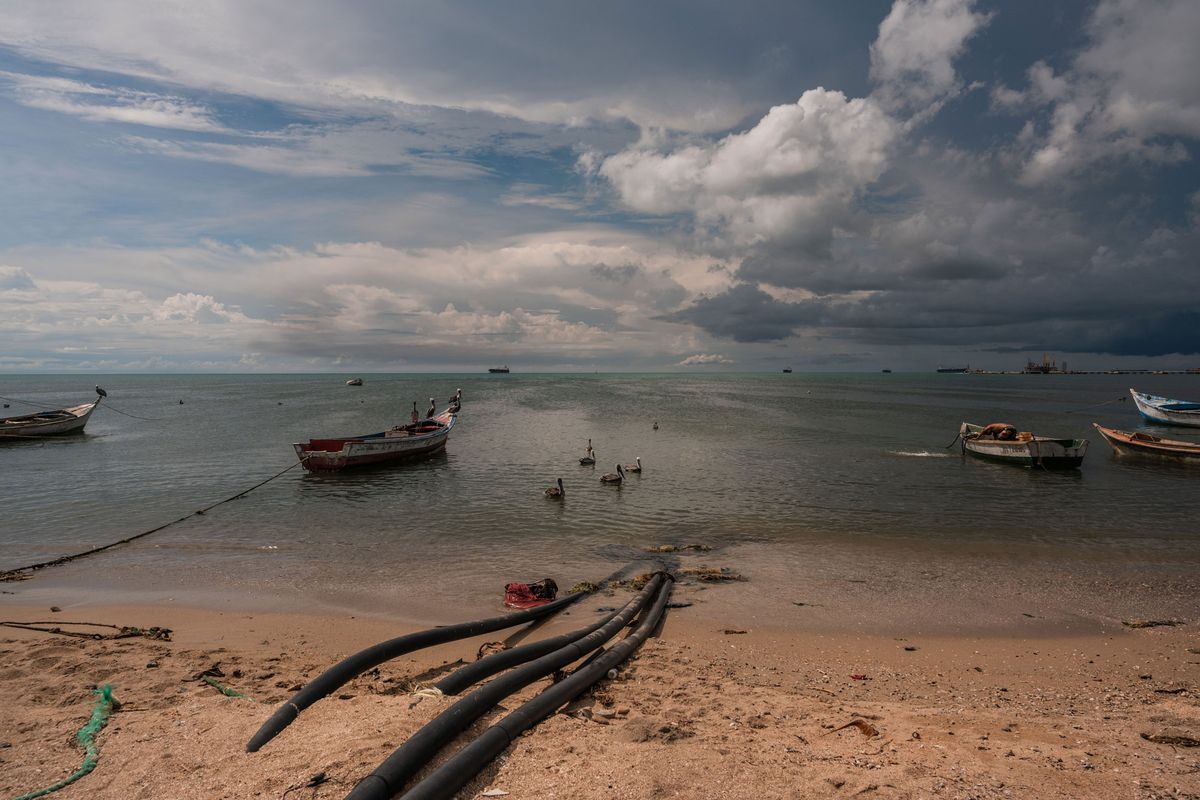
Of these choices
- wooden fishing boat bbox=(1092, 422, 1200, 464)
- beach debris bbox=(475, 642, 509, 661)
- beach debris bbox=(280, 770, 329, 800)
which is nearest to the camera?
beach debris bbox=(280, 770, 329, 800)

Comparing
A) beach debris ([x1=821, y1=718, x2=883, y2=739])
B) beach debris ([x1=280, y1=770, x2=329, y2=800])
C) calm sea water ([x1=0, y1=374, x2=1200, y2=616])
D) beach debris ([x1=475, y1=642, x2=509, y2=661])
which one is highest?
beach debris ([x1=280, y1=770, x2=329, y2=800])

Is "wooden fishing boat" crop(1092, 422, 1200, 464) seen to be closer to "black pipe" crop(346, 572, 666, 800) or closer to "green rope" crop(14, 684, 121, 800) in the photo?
"black pipe" crop(346, 572, 666, 800)

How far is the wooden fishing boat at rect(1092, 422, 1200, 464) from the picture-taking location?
34.4m

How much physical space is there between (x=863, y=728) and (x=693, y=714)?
6.33ft

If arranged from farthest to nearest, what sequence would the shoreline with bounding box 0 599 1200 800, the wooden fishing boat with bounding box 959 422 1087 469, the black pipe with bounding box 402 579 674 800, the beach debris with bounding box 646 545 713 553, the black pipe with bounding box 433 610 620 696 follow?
the wooden fishing boat with bounding box 959 422 1087 469 < the beach debris with bounding box 646 545 713 553 < the black pipe with bounding box 433 610 620 696 < the shoreline with bounding box 0 599 1200 800 < the black pipe with bounding box 402 579 674 800

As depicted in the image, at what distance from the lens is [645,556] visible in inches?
652

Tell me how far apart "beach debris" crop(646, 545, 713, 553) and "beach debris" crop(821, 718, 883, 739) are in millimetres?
10253

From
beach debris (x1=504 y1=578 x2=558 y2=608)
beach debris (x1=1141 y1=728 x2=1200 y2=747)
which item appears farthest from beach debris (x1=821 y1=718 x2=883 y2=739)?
beach debris (x1=504 y1=578 x2=558 y2=608)

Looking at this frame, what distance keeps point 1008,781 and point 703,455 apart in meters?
32.5

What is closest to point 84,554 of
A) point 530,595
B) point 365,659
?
point 530,595

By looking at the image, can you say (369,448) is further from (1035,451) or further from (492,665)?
(1035,451)

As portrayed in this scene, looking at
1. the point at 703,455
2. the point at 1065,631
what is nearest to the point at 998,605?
the point at 1065,631

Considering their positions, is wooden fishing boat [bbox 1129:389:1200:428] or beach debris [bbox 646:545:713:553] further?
wooden fishing boat [bbox 1129:389:1200:428]

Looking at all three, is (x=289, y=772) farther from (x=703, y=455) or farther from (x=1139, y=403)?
(x=1139, y=403)
